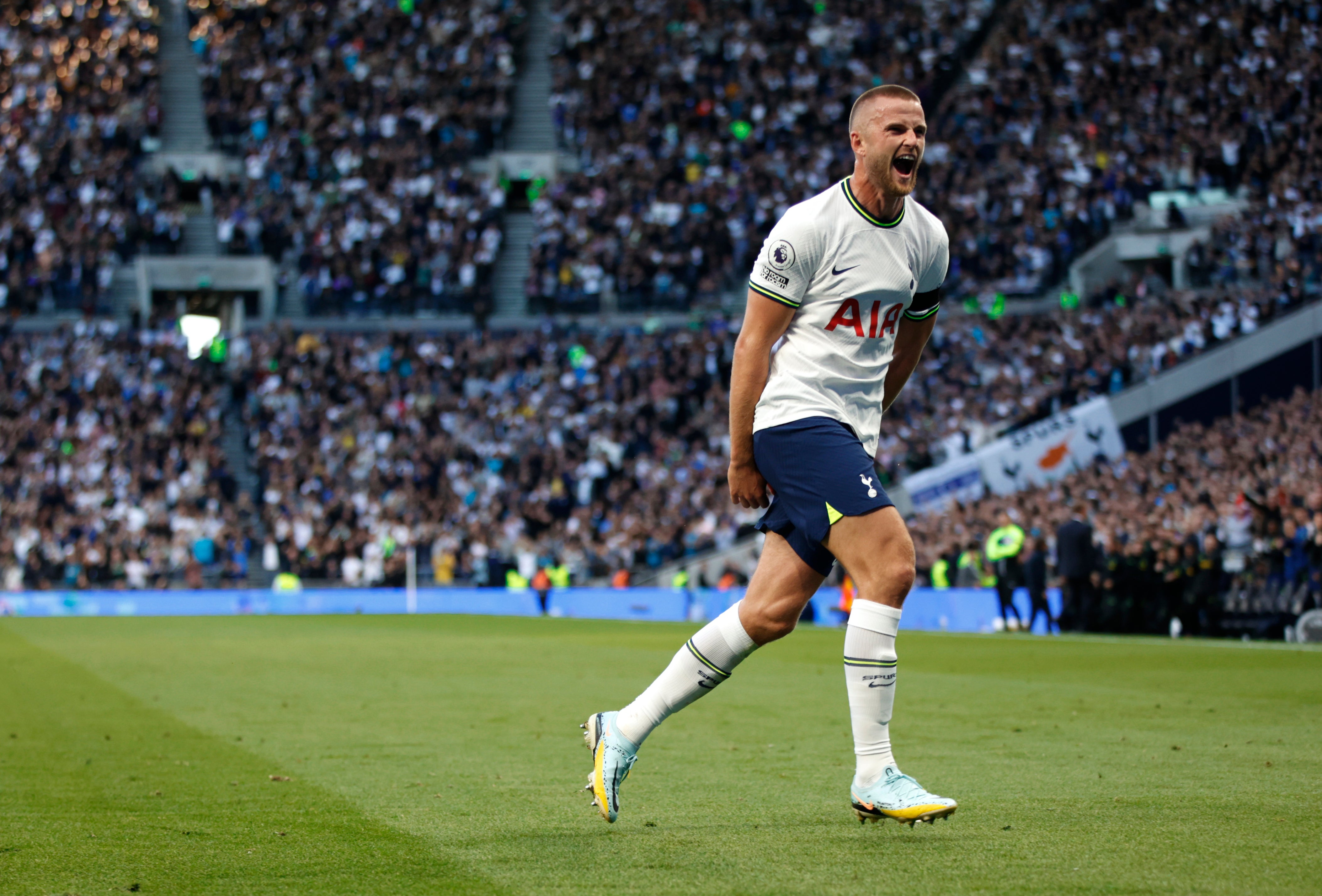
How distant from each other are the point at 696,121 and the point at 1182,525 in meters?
23.0

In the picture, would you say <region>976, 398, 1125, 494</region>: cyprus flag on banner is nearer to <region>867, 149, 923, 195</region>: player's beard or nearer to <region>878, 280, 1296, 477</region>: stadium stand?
<region>878, 280, 1296, 477</region>: stadium stand

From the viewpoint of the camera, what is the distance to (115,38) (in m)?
43.5

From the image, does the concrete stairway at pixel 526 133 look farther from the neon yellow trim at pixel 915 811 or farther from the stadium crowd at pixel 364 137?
the neon yellow trim at pixel 915 811

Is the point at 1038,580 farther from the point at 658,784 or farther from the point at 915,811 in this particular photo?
the point at 915,811

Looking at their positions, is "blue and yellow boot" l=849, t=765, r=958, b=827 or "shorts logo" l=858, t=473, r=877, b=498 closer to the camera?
"blue and yellow boot" l=849, t=765, r=958, b=827

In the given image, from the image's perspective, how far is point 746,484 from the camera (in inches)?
202

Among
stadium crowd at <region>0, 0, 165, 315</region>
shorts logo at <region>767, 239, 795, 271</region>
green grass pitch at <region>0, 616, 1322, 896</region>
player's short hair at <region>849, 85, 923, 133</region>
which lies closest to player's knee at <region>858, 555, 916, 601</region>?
green grass pitch at <region>0, 616, 1322, 896</region>

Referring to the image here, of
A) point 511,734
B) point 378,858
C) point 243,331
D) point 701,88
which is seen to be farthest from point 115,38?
point 378,858

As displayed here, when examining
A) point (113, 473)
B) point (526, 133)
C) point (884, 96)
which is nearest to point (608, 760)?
point (884, 96)

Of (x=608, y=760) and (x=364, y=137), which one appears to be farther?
(x=364, y=137)

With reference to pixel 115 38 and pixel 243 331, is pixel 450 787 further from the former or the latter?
pixel 115 38

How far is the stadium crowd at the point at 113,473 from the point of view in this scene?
33.4 metres

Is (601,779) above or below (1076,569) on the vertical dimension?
above

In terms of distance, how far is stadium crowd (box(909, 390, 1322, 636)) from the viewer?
1852 cm
